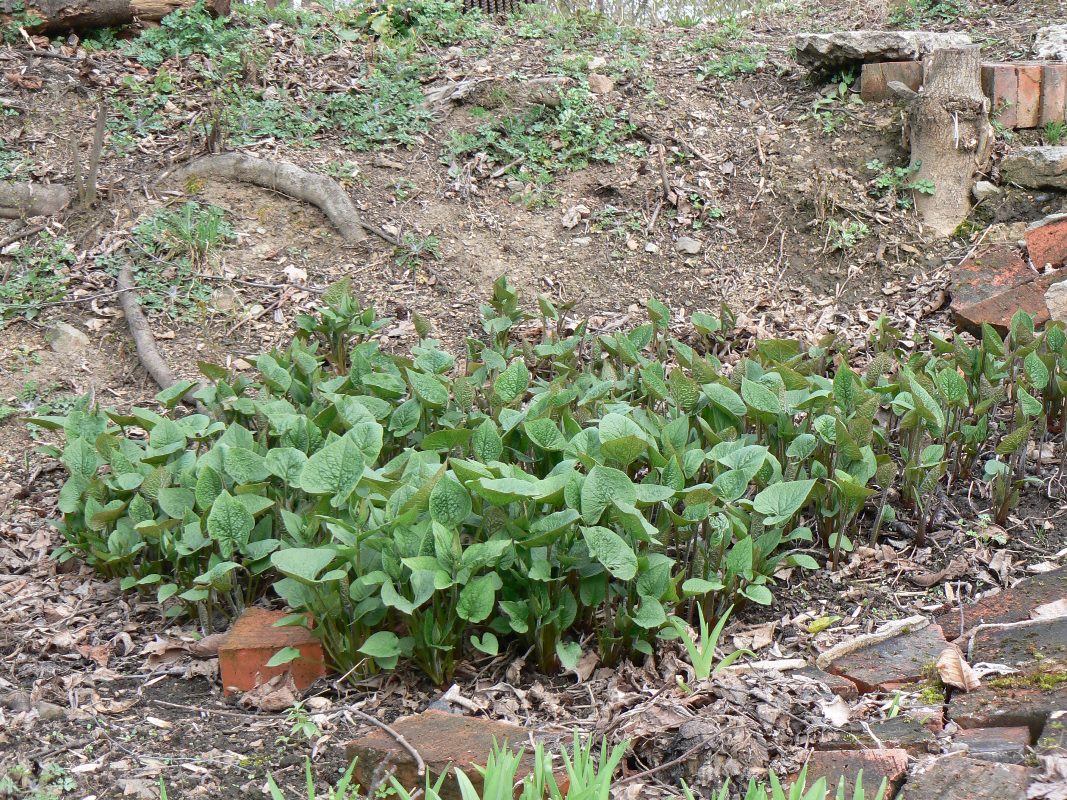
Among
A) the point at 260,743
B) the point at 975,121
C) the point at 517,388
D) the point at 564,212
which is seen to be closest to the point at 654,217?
A: the point at 564,212

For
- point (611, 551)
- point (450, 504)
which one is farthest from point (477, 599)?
point (611, 551)

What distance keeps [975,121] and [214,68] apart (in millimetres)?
5173

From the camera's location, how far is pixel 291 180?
6.26 m

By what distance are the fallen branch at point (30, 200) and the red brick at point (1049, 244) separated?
225 inches

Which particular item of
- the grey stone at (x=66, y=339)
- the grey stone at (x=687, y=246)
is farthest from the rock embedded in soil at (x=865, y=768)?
the grey stone at (x=66, y=339)

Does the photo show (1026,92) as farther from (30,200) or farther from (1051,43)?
(30,200)

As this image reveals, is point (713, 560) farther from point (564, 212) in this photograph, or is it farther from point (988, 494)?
point (564, 212)

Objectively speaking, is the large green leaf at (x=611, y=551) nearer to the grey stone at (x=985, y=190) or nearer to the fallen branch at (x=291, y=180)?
the fallen branch at (x=291, y=180)

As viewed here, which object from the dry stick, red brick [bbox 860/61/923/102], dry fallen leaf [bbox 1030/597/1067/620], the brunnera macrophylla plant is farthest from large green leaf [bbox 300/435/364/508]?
red brick [bbox 860/61/923/102]

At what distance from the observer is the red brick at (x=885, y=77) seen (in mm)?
6164

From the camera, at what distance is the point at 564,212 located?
247 inches

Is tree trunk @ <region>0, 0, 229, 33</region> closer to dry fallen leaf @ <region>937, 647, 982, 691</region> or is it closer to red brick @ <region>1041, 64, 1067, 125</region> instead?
red brick @ <region>1041, 64, 1067, 125</region>

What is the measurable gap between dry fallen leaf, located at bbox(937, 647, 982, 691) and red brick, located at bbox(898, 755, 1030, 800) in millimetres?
447

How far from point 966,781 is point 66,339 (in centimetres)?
491
